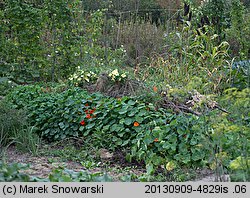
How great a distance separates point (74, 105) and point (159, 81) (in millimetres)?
1434

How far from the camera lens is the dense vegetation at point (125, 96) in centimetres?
347

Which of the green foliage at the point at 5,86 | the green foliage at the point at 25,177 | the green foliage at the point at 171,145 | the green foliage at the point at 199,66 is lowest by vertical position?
the green foliage at the point at 5,86

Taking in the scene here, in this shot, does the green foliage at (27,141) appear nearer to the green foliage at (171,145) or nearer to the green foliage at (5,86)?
the green foliage at (171,145)

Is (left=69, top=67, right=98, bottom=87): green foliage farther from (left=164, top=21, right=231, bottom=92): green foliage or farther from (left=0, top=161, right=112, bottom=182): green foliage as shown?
(left=0, top=161, right=112, bottom=182): green foliage

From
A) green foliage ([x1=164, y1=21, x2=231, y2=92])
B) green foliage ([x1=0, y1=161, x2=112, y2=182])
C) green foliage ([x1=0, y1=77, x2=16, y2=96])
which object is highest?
green foliage ([x1=0, y1=161, x2=112, y2=182])

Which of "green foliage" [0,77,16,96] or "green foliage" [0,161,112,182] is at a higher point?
"green foliage" [0,161,112,182]

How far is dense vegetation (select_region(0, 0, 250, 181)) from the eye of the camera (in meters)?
3.47

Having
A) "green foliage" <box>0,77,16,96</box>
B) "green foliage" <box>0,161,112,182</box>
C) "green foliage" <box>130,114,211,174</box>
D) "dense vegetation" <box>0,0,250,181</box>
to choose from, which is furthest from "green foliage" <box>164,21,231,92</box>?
"green foliage" <box>0,161,112,182</box>

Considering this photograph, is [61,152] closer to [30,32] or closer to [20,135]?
[20,135]

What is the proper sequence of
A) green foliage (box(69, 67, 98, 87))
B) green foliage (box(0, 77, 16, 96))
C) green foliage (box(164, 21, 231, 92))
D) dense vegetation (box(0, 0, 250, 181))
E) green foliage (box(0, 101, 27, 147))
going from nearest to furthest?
dense vegetation (box(0, 0, 250, 181)), green foliage (box(0, 101, 27, 147)), green foliage (box(164, 21, 231, 92)), green foliage (box(69, 67, 98, 87)), green foliage (box(0, 77, 16, 96))

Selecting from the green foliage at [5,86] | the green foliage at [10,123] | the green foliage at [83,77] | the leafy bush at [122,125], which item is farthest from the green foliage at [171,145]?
the green foliage at [5,86]

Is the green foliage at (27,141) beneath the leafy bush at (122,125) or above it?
beneath

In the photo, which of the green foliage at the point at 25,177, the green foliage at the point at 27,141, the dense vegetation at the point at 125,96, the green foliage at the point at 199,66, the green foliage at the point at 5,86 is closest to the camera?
the green foliage at the point at 25,177

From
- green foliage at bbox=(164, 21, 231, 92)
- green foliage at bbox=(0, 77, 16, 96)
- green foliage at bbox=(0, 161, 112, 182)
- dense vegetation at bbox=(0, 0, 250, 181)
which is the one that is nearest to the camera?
green foliage at bbox=(0, 161, 112, 182)
